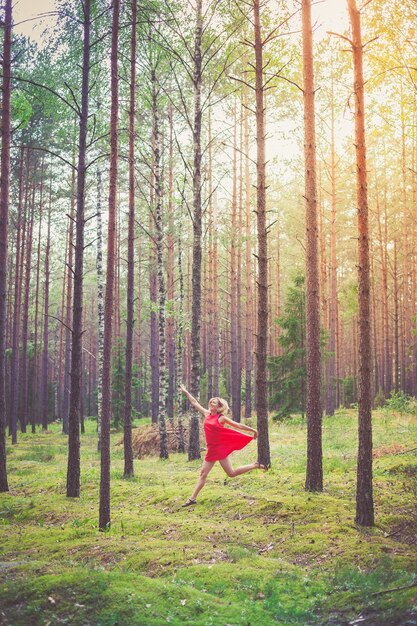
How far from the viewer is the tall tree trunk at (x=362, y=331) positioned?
8281 mm

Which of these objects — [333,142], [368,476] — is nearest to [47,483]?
[368,476]

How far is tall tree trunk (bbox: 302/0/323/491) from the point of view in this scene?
33.8 ft

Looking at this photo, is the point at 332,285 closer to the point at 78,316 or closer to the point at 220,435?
the point at 78,316

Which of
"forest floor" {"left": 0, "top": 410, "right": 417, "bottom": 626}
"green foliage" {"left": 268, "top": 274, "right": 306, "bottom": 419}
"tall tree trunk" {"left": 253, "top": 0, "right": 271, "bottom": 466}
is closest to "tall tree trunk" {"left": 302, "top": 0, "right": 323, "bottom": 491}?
"forest floor" {"left": 0, "top": 410, "right": 417, "bottom": 626}

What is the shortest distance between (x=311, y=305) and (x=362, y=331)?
209 centimetres

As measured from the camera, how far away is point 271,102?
24406 mm

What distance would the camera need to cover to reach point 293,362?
2331 cm

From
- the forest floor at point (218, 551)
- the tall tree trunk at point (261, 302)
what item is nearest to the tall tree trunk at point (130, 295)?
the forest floor at point (218, 551)

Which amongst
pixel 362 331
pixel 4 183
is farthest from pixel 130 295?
pixel 362 331

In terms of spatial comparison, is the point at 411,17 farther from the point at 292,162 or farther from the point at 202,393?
the point at 202,393

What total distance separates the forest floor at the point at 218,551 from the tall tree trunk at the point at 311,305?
0.69 meters

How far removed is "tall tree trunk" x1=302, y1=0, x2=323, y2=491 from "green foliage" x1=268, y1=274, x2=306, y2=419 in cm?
1216

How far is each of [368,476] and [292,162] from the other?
20.5m

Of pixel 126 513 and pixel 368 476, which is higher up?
pixel 368 476
